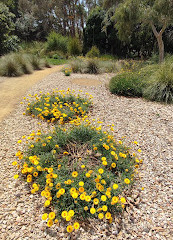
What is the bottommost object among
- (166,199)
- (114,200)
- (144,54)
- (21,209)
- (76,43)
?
(166,199)

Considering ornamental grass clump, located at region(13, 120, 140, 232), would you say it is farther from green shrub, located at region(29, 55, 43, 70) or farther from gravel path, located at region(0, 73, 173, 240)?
green shrub, located at region(29, 55, 43, 70)

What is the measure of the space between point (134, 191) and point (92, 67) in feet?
21.0

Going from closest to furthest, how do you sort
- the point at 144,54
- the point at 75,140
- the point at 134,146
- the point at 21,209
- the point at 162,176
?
the point at 21,209 < the point at 162,176 < the point at 75,140 < the point at 134,146 < the point at 144,54

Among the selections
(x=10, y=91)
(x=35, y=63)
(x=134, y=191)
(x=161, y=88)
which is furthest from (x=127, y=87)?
(x=35, y=63)

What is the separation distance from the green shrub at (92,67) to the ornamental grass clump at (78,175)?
18.5 feet

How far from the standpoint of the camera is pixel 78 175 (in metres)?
1.65

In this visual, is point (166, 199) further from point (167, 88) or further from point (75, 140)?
point (167, 88)

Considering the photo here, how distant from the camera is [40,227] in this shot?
138 cm

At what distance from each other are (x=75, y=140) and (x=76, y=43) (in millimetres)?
11280

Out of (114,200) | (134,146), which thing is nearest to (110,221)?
(114,200)

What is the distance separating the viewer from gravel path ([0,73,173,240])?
138 centimetres

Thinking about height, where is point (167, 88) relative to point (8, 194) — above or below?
above

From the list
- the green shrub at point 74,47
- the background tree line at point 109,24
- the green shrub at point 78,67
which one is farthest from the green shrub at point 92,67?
the green shrub at point 74,47

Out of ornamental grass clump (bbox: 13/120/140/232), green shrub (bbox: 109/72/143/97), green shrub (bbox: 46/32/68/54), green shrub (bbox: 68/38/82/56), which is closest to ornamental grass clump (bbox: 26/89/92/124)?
ornamental grass clump (bbox: 13/120/140/232)
